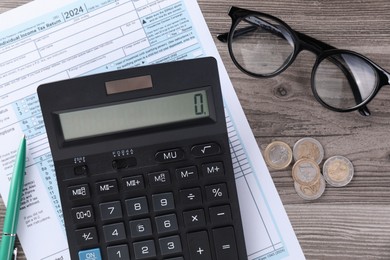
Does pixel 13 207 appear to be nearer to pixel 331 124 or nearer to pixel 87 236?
pixel 87 236

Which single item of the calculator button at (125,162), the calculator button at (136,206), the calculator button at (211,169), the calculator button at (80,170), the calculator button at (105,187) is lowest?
the calculator button at (136,206)

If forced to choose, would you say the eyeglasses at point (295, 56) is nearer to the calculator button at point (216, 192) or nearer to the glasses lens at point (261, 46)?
the glasses lens at point (261, 46)

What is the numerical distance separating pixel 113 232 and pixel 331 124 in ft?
0.79

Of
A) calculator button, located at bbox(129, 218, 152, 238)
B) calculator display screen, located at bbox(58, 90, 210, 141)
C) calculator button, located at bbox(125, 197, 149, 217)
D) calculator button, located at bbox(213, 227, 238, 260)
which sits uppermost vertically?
calculator display screen, located at bbox(58, 90, 210, 141)

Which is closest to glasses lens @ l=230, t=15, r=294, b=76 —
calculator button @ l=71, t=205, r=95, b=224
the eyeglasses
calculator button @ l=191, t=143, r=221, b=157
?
the eyeglasses

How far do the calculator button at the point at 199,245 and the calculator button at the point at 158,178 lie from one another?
52 mm

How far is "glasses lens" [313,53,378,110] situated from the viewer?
55 cm

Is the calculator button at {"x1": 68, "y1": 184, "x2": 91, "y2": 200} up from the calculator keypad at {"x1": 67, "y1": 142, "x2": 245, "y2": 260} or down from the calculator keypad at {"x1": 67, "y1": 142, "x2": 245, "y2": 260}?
up

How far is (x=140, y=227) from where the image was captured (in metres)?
0.49

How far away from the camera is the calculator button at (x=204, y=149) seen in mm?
493

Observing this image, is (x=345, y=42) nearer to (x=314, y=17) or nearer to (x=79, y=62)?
(x=314, y=17)

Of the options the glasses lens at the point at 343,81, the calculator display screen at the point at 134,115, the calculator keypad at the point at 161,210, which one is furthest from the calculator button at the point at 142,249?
the glasses lens at the point at 343,81

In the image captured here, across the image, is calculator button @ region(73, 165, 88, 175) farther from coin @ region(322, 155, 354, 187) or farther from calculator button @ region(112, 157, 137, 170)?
coin @ region(322, 155, 354, 187)

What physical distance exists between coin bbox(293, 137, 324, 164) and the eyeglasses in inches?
1.5
